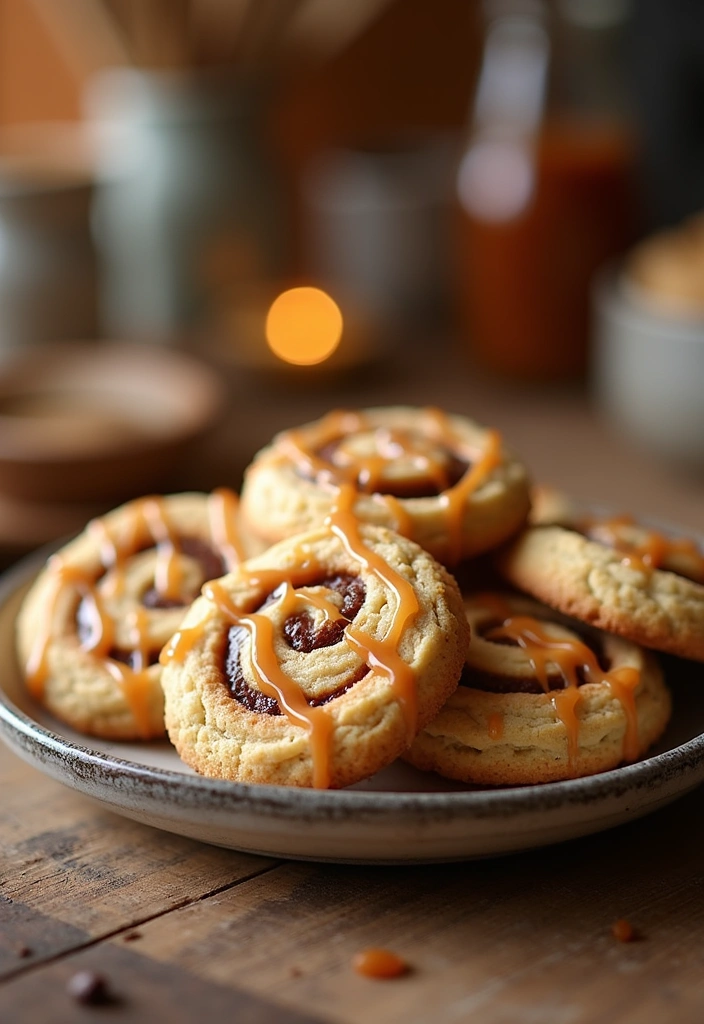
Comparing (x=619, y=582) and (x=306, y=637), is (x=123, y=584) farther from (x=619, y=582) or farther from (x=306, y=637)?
(x=619, y=582)

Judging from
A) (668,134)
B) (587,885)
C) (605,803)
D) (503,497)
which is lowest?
(587,885)

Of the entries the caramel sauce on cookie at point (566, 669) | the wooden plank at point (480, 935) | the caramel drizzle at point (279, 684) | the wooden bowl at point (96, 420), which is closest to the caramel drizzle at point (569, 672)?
the caramel sauce on cookie at point (566, 669)

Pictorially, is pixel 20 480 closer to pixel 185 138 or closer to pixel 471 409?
pixel 471 409

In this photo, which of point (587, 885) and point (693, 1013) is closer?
point (693, 1013)

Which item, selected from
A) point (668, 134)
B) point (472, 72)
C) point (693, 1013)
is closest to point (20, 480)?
point (693, 1013)

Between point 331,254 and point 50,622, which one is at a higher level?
point 331,254

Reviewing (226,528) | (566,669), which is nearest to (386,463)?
(226,528)
